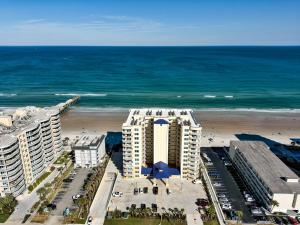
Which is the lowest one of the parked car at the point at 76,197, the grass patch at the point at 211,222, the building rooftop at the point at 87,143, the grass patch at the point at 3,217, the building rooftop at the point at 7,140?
the grass patch at the point at 3,217

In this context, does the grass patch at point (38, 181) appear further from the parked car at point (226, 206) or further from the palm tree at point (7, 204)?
the parked car at point (226, 206)

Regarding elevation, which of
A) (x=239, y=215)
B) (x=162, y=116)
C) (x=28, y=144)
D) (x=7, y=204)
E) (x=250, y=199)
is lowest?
(x=250, y=199)

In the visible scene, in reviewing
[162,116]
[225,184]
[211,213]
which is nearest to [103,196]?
[162,116]

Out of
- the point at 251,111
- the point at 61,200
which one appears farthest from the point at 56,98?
the point at 251,111

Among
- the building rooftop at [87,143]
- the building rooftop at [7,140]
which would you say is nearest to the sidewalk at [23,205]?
the building rooftop at [87,143]

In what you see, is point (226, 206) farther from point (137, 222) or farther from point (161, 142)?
point (161, 142)

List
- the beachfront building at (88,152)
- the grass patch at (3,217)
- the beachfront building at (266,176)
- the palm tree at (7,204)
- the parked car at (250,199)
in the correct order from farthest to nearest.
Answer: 1. the beachfront building at (88,152)
2. the parked car at (250,199)
3. the palm tree at (7,204)
4. the beachfront building at (266,176)
5. the grass patch at (3,217)

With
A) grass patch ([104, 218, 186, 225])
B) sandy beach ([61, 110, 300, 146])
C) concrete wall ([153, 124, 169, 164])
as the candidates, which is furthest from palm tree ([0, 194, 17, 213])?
sandy beach ([61, 110, 300, 146])

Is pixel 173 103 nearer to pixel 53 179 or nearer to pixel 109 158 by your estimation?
pixel 109 158
